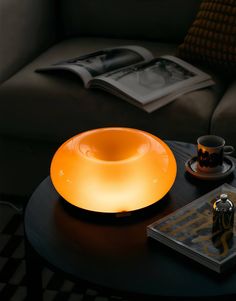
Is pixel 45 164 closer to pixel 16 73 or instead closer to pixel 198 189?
pixel 16 73

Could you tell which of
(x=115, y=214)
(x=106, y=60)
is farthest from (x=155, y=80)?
(x=115, y=214)

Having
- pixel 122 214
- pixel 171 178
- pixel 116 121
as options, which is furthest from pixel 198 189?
pixel 116 121

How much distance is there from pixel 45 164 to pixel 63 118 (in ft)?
0.65

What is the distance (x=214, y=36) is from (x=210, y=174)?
0.83 meters

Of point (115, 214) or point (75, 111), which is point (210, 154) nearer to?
point (115, 214)

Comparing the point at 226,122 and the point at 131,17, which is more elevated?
the point at 131,17

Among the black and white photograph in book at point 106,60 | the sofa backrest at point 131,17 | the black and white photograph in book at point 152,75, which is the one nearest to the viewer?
the black and white photograph in book at point 152,75

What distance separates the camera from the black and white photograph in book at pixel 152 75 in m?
1.97

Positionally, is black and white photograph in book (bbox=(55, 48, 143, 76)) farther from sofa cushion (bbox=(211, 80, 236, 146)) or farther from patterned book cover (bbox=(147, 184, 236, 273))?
patterned book cover (bbox=(147, 184, 236, 273))

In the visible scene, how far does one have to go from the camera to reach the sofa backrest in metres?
2.38

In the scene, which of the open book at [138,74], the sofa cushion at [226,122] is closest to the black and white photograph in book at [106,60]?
the open book at [138,74]

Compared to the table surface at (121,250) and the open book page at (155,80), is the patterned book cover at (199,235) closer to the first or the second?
the table surface at (121,250)

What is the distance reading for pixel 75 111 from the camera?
1983mm

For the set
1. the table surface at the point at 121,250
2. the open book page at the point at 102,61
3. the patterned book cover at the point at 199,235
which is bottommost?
the table surface at the point at 121,250
